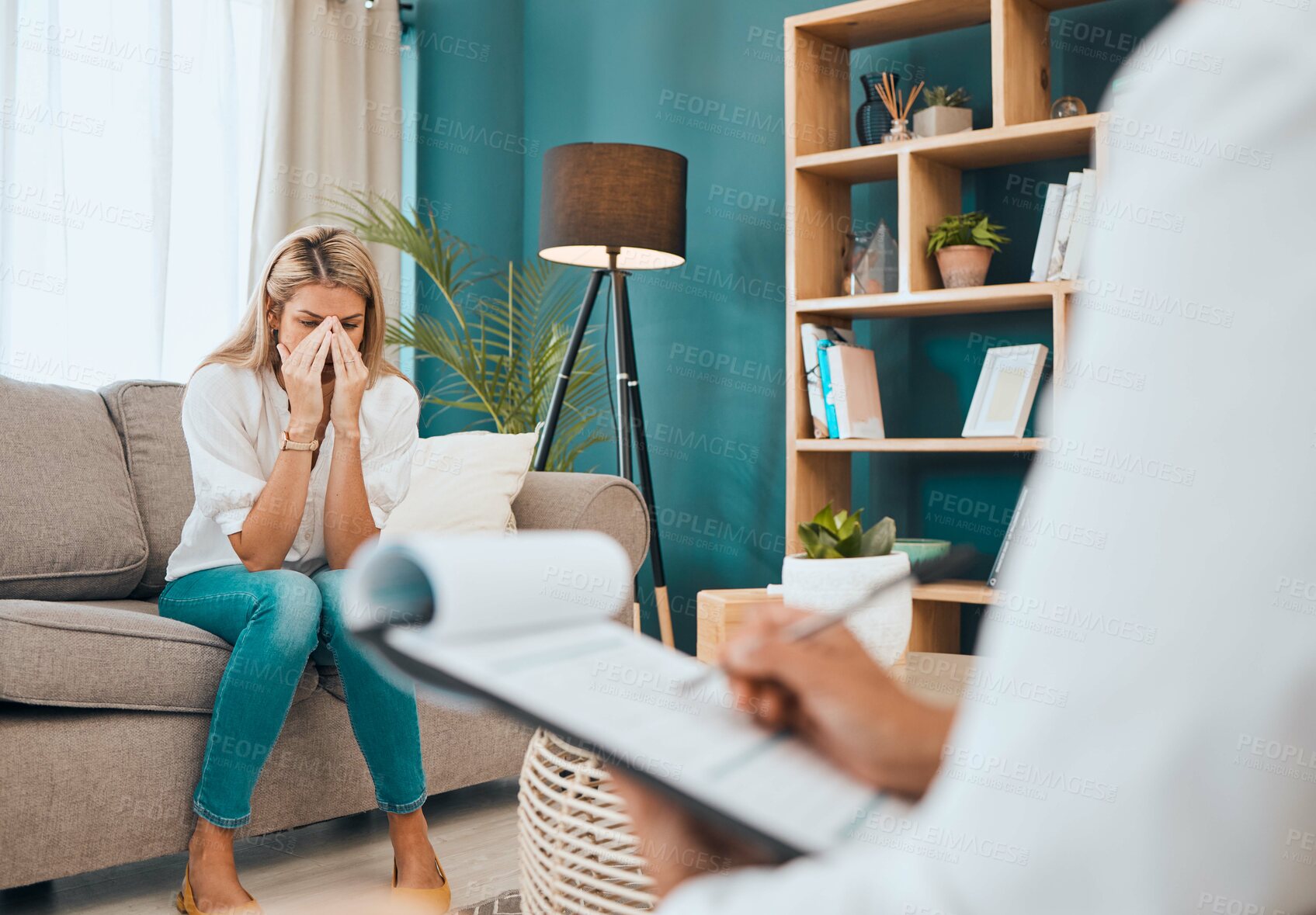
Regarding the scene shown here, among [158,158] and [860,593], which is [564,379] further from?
[860,593]

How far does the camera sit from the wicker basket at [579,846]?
2.68 feet

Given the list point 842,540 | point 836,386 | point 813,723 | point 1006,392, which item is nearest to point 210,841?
point 842,540

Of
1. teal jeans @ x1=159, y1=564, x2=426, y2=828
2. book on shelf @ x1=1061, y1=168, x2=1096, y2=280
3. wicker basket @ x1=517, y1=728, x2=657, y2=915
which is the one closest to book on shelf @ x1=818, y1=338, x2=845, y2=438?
book on shelf @ x1=1061, y1=168, x2=1096, y2=280

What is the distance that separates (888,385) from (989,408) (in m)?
0.41

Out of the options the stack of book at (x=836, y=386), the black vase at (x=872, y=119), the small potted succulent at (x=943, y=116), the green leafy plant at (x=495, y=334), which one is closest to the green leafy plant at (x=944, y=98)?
the small potted succulent at (x=943, y=116)

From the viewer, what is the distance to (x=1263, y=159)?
234 millimetres

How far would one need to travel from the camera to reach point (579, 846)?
830 millimetres

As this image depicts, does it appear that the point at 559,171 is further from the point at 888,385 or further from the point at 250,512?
the point at 250,512

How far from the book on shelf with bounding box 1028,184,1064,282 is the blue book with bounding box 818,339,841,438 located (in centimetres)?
51

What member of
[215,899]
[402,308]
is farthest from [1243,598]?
[402,308]

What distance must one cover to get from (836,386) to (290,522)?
1.38 m

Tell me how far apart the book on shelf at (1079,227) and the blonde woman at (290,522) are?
1375 mm

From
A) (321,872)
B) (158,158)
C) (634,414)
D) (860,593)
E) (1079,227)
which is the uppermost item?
(158,158)

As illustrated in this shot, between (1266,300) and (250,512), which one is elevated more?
(1266,300)
